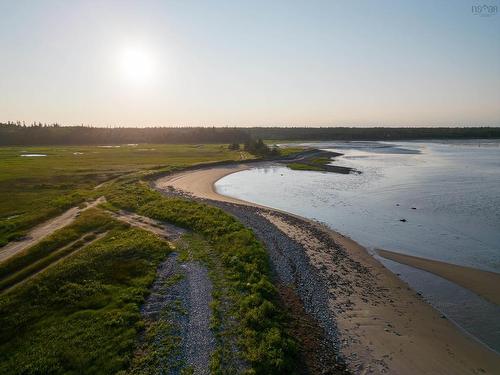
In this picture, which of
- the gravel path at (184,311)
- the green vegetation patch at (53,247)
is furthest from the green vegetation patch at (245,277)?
the green vegetation patch at (53,247)

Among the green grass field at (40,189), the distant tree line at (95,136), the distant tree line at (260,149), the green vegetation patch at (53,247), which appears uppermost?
the distant tree line at (95,136)

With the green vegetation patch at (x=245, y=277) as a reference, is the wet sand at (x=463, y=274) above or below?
below

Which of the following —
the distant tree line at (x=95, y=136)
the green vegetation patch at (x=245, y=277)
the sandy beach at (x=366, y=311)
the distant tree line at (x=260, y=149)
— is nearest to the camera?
the green vegetation patch at (x=245, y=277)

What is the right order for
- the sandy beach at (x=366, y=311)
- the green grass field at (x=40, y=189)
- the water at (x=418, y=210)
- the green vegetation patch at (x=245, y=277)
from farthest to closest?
the green grass field at (x=40, y=189) → the water at (x=418, y=210) → the sandy beach at (x=366, y=311) → the green vegetation patch at (x=245, y=277)

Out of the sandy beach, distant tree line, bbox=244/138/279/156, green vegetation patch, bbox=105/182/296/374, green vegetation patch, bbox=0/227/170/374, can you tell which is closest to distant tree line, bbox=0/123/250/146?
distant tree line, bbox=244/138/279/156

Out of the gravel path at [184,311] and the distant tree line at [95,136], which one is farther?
the distant tree line at [95,136]

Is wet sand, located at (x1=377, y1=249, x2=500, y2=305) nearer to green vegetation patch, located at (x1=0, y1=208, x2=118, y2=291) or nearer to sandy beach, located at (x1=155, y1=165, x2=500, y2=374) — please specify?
sandy beach, located at (x1=155, y1=165, x2=500, y2=374)

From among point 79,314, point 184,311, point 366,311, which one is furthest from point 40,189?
point 366,311

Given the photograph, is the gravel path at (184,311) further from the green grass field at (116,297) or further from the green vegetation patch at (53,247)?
the green vegetation patch at (53,247)
